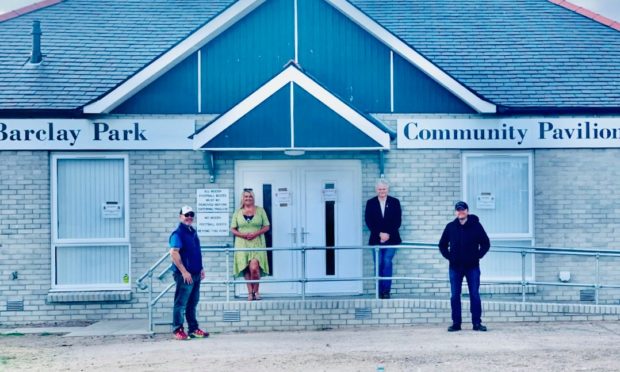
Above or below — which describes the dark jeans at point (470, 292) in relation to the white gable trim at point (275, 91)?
below

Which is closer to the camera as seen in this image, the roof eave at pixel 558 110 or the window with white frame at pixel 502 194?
the roof eave at pixel 558 110

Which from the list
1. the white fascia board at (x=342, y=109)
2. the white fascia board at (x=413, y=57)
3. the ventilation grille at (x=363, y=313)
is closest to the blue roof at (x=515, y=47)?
the white fascia board at (x=413, y=57)

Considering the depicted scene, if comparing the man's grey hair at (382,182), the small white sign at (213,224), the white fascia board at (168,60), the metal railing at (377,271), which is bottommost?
the metal railing at (377,271)

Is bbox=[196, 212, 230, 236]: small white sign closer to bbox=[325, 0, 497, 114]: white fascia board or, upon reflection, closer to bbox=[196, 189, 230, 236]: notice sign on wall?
bbox=[196, 189, 230, 236]: notice sign on wall

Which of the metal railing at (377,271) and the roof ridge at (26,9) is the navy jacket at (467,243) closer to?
the metal railing at (377,271)

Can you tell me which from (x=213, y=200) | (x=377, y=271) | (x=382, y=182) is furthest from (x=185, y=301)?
(x=382, y=182)

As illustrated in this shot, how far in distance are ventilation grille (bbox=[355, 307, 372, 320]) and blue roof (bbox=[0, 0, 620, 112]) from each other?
3.67 m

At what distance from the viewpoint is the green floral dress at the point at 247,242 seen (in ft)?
48.0

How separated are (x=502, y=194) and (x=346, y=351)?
5.11m

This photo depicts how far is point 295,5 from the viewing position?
1556 centimetres

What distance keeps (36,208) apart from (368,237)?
494cm

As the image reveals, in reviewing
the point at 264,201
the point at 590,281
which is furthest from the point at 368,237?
the point at 590,281

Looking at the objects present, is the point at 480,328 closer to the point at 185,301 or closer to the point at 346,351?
the point at 346,351

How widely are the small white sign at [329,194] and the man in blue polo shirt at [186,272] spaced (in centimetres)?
319
